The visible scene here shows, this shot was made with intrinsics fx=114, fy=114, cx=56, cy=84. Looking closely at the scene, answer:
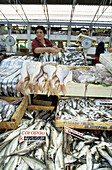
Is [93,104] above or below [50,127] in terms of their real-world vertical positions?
above

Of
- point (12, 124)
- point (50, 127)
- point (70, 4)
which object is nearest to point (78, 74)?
point (50, 127)

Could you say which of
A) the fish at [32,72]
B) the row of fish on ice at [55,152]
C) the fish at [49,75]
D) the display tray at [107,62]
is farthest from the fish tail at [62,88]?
the display tray at [107,62]

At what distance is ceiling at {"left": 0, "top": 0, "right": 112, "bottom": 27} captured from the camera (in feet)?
29.4

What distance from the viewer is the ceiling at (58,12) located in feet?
29.4

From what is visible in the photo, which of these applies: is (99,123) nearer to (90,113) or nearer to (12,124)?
(90,113)

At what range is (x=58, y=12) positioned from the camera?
9.97m

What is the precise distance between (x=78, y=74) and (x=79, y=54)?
158 centimetres

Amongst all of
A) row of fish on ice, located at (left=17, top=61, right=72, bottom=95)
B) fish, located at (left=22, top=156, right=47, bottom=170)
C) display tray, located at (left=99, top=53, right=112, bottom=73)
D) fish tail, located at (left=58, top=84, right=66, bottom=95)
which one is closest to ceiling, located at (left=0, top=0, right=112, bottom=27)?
display tray, located at (left=99, top=53, right=112, bottom=73)

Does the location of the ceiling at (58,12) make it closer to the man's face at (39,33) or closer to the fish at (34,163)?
the man's face at (39,33)

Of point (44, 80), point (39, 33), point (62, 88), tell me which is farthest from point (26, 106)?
point (39, 33)

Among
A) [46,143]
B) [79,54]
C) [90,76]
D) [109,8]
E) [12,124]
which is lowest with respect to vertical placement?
[46,143]

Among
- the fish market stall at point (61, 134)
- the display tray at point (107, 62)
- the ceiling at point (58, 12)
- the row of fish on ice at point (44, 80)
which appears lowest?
the fish market stall at point (61, 134)

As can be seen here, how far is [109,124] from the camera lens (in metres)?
1.63

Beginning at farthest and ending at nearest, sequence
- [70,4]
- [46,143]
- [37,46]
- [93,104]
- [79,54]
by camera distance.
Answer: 1. [70,4]
2. [79,54]
3. [37,46]
4. [93,104]
5. [46,143]
